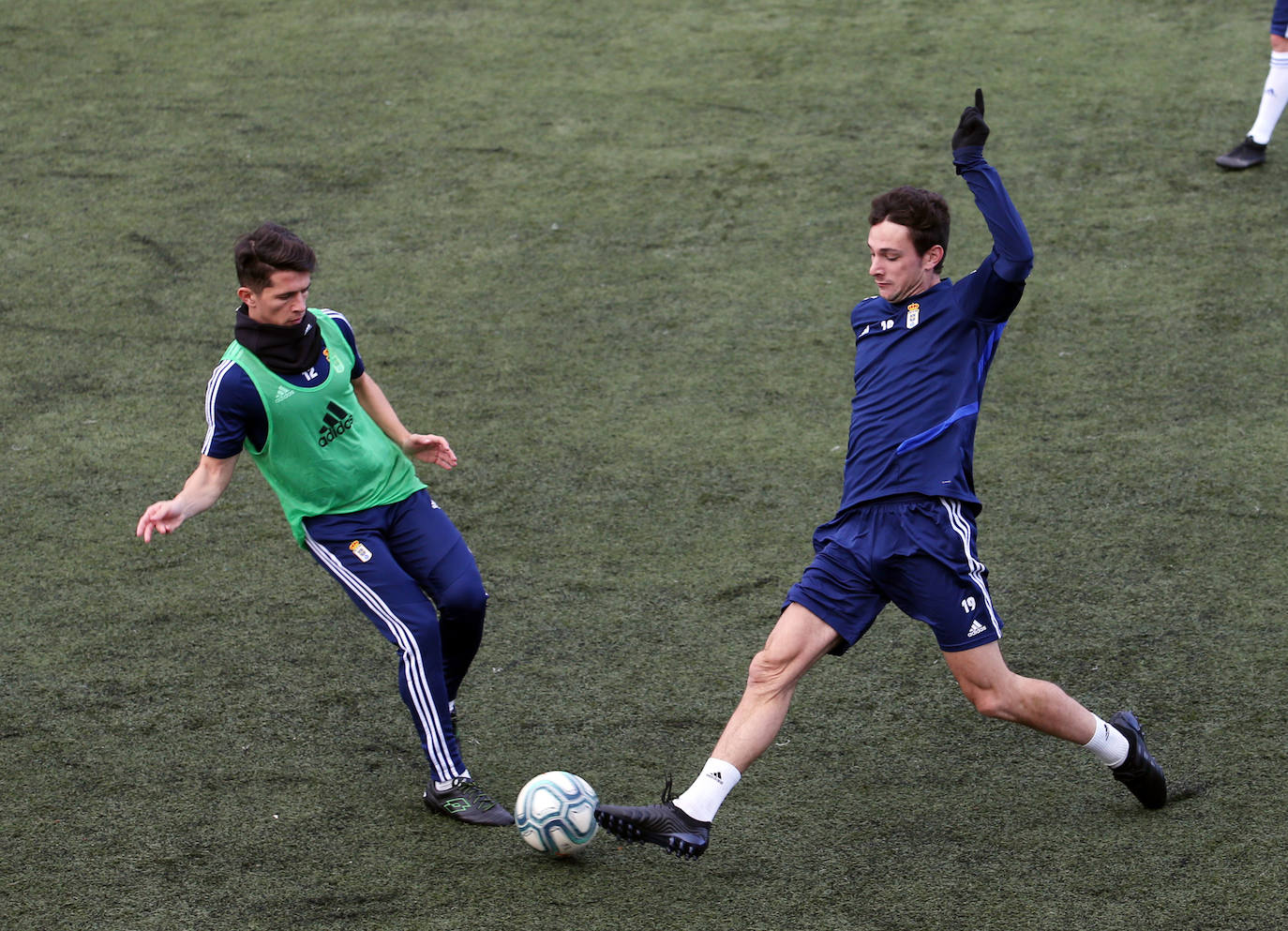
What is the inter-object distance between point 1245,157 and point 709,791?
684 cm

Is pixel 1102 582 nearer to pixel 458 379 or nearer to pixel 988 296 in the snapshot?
pixel 988 296

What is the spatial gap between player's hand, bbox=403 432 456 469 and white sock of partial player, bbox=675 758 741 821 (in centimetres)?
141

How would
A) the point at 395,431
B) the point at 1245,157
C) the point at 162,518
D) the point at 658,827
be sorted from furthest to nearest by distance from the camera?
the point at 1245,157 < the point at 395,431 < the point at 162,518 < the point at 658,827

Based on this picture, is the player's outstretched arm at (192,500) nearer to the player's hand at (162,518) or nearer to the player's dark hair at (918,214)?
the player's hand at (162,518)

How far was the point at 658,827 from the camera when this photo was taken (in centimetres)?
385

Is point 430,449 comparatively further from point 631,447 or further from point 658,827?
point 631,447

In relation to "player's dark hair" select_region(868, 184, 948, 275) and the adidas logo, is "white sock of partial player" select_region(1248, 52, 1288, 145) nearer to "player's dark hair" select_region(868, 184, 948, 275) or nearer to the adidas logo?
"player's dark hair" select_region(868, 184, 948, 275)

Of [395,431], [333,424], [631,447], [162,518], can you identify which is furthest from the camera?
[631,447]

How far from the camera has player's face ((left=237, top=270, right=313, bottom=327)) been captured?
4152 millimetres

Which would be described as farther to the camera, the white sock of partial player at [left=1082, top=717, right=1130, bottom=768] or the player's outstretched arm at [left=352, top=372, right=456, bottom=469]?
the player's outstretched arm at [left=352, top=372, right=456, bottom=469]

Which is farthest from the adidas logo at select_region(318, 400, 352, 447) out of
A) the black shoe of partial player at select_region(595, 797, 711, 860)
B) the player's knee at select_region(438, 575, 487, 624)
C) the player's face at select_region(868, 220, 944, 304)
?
the player's face at select_region(868, 220, 944, 304)

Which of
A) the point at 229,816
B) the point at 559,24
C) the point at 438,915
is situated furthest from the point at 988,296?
the point at 559,24

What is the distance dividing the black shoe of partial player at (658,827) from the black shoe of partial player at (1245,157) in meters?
6.81

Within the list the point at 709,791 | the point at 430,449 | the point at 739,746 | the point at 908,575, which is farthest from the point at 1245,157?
the point at 709,791
